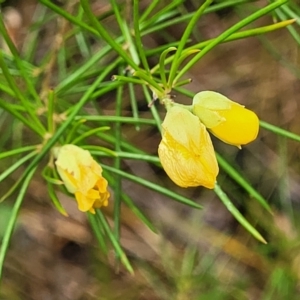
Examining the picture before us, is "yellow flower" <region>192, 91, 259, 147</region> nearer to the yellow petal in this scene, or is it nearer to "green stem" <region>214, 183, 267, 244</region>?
the yellow petal

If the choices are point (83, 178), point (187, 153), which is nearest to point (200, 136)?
point (187, 153)

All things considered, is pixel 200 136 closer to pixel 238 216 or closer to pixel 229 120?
pixel 229 120

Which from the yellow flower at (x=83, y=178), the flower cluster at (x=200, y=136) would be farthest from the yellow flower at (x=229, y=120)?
the yellow flower at (x=83, y=178)

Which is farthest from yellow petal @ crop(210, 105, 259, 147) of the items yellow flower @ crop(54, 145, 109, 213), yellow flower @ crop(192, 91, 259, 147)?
yellow flower @ crop(54, 145, 109, 213)

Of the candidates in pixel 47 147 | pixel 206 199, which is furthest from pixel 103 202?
pixel 206 199

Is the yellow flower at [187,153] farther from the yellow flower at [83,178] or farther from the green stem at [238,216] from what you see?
the green stem at [238,216]

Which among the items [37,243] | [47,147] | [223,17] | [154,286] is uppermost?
[47,147]

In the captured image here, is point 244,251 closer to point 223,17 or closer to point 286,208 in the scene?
point 286,208
